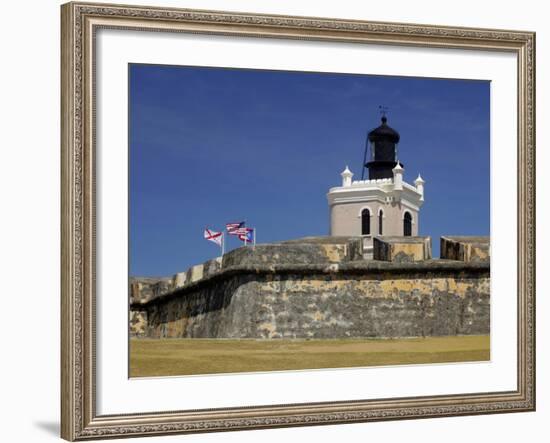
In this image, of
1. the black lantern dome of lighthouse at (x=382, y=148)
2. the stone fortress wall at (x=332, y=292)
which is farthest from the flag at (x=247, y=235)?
the black lantern dome of lighthouse at (x=382, y=148)

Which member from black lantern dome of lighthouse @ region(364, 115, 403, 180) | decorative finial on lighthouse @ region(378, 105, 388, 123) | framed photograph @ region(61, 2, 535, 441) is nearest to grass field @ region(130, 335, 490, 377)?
framed photograph @ region(61, 2, 535, 441)

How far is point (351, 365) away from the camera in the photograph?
7.04 m

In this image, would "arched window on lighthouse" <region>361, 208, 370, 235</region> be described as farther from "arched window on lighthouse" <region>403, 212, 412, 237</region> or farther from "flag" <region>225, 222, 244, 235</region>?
"flag" <region>225, 222, 244, 235</region>

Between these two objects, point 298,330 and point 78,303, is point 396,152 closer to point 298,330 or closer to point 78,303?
point 298,330

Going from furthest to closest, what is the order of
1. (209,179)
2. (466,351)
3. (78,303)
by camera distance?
(466,351) < (209,179) < (78,303)

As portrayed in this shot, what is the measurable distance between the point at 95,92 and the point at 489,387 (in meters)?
3.48

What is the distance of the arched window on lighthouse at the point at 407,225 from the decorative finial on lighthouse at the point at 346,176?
503mm

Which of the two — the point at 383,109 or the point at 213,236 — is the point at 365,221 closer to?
the point at 383,109

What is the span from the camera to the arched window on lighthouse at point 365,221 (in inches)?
287

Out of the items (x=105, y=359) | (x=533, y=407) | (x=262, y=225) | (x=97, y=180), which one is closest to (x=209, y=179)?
(x=262, y=225)

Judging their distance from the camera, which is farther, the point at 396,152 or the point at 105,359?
the point at 396,152

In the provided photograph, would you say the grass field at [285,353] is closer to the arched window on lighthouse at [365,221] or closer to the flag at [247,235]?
the flag at [247,235]

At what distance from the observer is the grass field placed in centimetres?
657

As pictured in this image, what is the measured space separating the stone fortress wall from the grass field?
7cm
